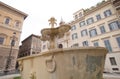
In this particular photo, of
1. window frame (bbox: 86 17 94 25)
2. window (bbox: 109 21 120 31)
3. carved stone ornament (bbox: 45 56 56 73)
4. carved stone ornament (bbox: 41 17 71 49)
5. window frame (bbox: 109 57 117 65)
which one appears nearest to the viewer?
carved stone ornament (bbox: 45 56 56 73)

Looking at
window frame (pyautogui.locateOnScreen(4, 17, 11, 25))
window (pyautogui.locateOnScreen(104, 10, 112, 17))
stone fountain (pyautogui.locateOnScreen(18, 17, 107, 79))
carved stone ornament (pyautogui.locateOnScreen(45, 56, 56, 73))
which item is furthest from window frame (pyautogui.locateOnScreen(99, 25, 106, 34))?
window frame (pyautogui.locateOnScreen(4, 17, 11, 25))

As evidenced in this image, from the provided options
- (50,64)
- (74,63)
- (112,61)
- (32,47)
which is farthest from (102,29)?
(32,47)

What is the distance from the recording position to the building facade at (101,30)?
57.6 ft

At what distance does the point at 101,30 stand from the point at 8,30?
23.2 metres

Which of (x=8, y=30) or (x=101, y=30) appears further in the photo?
(x=8, y=30)

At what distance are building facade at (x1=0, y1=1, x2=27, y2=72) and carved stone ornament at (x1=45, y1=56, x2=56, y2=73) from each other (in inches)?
712

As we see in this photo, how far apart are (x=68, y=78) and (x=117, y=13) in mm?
20687

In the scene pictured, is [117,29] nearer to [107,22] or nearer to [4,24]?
[107,22]

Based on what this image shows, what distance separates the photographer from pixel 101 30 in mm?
Answer: 20656

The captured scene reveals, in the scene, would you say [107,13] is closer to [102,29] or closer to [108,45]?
[102,29]

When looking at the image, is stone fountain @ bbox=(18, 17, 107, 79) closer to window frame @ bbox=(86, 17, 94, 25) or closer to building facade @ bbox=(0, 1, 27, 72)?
building facade @ bbox=(0, 1, 27, 72)

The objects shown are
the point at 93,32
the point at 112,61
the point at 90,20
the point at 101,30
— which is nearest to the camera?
the point at 112,61

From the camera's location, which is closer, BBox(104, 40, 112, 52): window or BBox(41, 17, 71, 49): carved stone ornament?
A: BBox(41, 17, 71, 49): carved stone ornament

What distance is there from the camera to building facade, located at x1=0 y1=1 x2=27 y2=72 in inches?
746
